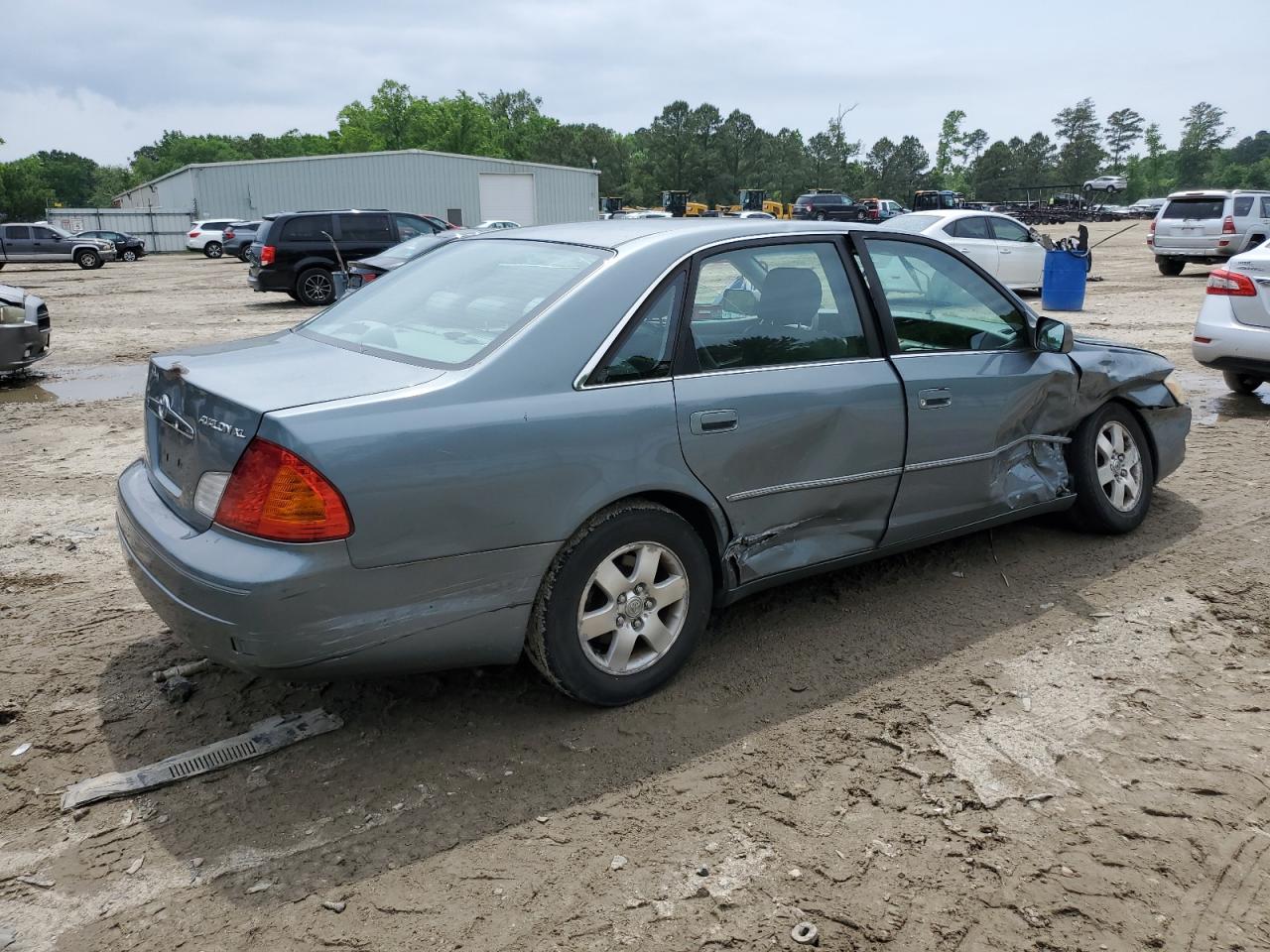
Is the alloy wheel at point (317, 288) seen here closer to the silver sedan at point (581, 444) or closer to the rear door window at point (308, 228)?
the rear door window at point (308, 228)

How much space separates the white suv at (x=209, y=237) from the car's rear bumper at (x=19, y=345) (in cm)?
3330

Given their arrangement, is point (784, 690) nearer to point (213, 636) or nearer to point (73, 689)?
point (213, 636)

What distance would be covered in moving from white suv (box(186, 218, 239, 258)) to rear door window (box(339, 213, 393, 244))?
84.2 ft

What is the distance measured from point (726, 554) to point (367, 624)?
1.32 meters

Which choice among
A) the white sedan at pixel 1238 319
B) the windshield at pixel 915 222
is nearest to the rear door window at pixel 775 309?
the white sedan at pixel 1238 319

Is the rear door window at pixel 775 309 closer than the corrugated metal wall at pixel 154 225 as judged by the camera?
Yes

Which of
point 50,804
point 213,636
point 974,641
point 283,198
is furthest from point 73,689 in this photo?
point 283,198

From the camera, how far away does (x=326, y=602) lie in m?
2.82

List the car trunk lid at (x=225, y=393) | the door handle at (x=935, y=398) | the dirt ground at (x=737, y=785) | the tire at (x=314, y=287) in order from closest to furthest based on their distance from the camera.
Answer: the dirt ground at (x=737, y=785) < the car trunk lid at (x=225, y=393) < the door handle at (x=935, y=398) < the tire at (x=314, y=287)

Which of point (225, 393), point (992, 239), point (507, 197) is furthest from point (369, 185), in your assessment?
point (225, 393)

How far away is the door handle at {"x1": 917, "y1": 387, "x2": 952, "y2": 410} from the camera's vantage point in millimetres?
4090

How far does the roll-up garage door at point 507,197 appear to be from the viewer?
173ft

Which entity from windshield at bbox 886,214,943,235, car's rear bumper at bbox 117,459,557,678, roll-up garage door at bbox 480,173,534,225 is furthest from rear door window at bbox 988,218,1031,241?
roll-up garage door at bbox 480,173,534,225

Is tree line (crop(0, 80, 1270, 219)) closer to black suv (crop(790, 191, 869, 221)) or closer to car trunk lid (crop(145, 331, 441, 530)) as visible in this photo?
black suv (crop(790, 191, 869, 221))
